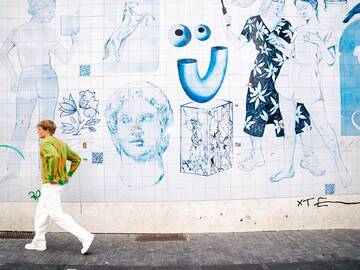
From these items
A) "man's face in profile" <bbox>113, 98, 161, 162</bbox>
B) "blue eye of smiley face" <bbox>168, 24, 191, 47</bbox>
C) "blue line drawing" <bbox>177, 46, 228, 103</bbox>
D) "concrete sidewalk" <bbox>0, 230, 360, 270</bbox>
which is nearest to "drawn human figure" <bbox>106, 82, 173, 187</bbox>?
"man's face in profile" <bbox>113, 98, 161, 162</bbox>

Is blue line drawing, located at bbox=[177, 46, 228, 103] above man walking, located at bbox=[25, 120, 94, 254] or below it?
above

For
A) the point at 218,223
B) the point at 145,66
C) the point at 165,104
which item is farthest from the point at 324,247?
the point at 145,66

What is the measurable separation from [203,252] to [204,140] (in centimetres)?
180

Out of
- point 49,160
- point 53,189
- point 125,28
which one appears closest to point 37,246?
point 53,189

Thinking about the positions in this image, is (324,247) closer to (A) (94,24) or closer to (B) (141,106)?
(B) (141,106)

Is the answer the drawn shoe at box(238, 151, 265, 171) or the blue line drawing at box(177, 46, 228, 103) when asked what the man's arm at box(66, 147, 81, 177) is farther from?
the drawn shoe at box(238, 151, 265, 171)

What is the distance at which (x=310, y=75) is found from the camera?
5.51 meters

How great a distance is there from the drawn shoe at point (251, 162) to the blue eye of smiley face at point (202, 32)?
2114 mm

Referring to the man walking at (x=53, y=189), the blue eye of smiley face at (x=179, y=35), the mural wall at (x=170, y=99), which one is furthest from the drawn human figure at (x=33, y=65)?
the blue eye of smiley face at (x=179, y=35)

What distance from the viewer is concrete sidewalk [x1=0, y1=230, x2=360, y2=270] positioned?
401cm

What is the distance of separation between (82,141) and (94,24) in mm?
1995

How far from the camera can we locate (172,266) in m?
4.01

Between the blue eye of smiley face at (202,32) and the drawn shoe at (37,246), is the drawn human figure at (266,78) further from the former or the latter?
the drawn shoe at (37,246)

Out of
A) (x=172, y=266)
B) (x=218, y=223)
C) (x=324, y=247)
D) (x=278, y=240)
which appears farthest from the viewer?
(x=218, y=223)
